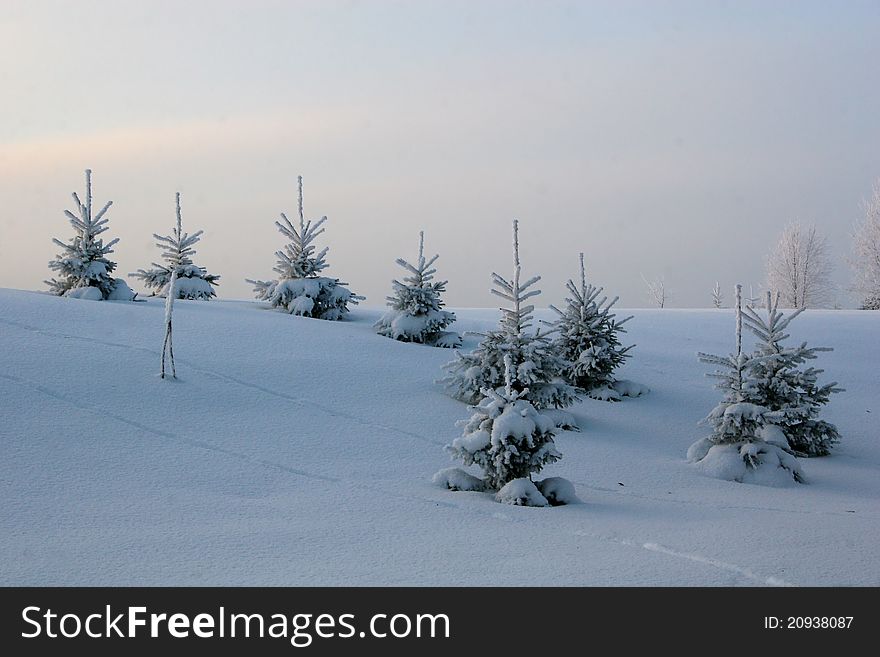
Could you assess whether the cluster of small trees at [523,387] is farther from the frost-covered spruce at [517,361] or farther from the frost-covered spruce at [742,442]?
the frost-covered spruce at [742,442]

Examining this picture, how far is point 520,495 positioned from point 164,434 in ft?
16.2

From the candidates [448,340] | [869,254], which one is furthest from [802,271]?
[448,340]

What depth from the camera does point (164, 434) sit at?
1078cm

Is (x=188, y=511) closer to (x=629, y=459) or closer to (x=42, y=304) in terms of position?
(x=629, y=459)

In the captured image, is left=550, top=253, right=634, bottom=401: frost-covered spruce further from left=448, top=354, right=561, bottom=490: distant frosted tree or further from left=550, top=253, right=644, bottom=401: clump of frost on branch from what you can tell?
left=448, top=354, right=561, bottom=490: distant frosted tree

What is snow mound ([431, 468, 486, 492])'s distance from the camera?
9.43 m

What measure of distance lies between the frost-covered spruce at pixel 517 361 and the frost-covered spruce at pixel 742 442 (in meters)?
2.20

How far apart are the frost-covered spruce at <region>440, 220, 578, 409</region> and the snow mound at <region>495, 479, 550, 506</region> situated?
9.74 ft

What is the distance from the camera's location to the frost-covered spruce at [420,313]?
1756 centimetres

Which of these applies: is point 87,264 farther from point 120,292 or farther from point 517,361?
point 517,361

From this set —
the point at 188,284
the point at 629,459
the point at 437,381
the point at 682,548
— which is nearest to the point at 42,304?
the point at 188,284

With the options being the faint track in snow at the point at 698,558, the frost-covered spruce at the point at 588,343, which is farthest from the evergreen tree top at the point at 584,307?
the faint track in snow at the point at 698,558

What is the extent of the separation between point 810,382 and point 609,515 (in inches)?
252

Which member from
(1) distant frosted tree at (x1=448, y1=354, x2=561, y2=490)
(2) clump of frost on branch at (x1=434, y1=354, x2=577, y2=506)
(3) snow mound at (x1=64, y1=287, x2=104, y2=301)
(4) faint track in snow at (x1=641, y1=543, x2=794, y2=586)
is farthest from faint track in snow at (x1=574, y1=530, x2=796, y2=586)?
(3) snow mound at (x1=64, y1=287, x2=104, y2=301)
